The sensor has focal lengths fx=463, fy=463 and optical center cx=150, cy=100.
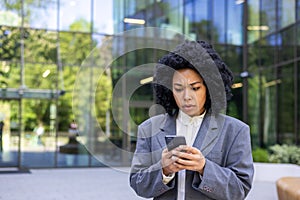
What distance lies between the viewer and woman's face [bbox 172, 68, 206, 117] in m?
1.65

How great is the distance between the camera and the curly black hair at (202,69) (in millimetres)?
1686

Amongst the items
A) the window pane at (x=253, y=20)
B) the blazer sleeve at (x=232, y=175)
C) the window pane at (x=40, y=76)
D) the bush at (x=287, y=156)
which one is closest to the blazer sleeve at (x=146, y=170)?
the blazer sleeve at (x=232, y=175)

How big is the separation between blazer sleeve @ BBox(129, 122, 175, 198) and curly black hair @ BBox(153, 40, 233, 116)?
0.16m

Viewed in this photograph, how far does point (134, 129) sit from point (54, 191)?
10.1 meters

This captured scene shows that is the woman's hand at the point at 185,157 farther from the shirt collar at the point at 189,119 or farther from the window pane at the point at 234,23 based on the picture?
the window pane at the point at 234,23

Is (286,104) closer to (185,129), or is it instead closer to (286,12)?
(286,12)

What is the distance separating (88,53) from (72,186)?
5726mm

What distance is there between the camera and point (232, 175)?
1.62m

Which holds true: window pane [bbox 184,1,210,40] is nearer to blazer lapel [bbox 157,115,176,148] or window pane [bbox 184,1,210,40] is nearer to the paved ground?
the paved ground

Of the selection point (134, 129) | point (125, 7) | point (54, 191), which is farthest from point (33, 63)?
point (134, 129)

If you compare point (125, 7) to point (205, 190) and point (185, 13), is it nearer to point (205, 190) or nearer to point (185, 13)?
point (185, 13)

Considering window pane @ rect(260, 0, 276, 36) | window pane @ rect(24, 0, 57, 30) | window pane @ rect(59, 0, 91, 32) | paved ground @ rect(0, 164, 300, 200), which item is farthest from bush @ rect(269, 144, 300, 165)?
window pane @ rect(24, 0, 57, 30)

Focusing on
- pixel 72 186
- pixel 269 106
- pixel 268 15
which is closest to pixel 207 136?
pixel 72 186

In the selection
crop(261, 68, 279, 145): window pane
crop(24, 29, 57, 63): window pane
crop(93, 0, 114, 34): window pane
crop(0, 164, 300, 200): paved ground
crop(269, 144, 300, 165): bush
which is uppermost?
crop(93, 0, 114, 34): window pane
